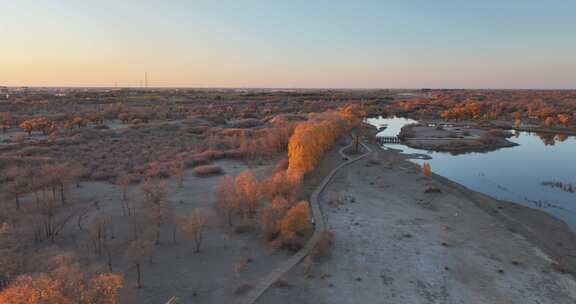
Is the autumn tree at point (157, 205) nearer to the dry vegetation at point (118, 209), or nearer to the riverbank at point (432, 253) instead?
the dry vegetation at point (118, 209)

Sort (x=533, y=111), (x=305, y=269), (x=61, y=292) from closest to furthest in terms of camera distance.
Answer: (x=61, y=292) → (x=305, y=269) → (x=533, y=111)

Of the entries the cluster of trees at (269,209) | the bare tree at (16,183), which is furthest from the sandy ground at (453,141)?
the bare tree at (16,183)

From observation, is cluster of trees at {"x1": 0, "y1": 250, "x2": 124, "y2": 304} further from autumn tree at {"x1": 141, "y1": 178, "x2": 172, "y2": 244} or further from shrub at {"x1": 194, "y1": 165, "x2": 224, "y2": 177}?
shrub at {"x1": 194, "y1": 165, "x2": 224, "y2": 177}

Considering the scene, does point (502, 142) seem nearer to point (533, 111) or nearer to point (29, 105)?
point (533, 111)

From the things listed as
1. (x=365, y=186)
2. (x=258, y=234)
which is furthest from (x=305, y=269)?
(x=365, y=186)

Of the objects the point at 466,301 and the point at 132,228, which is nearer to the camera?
the point at 466,301

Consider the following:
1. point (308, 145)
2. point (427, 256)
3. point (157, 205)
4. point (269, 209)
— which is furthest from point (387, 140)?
point (157, 205)

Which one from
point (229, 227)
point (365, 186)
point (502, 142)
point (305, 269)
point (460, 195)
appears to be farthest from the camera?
point (502, 142)

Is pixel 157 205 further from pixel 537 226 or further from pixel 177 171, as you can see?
pixel 537 226

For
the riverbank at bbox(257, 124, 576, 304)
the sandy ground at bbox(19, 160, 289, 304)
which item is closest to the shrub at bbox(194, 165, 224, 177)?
the sandy ground at bbox(19, 160, 289, 304)
